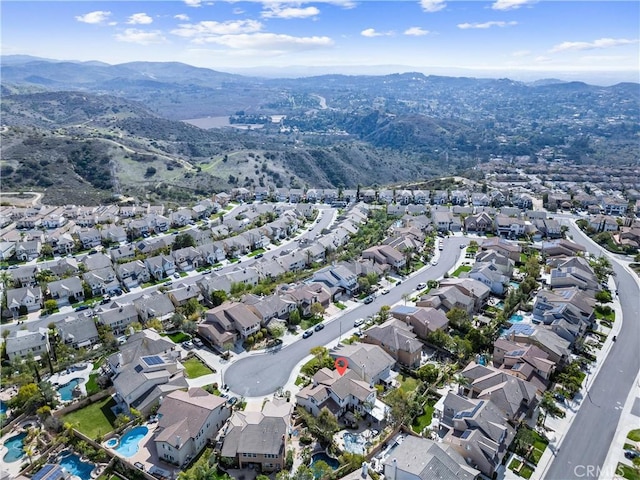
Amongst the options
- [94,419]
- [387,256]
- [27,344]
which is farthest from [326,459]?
[387,256]

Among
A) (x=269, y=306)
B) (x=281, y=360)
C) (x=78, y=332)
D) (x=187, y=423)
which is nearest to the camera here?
(x=187, y=423)

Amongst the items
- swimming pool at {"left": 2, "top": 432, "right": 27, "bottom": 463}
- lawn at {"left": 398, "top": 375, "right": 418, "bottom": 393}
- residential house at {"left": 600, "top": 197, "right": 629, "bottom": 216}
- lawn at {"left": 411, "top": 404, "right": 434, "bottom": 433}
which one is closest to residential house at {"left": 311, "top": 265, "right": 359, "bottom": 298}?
lawn at {"left": 398, "top": 375, "right": 418, "bottom": 393}

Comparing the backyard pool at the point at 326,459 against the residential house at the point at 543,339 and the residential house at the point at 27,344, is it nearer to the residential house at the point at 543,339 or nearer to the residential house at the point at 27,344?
the residential house at the point at 543,339

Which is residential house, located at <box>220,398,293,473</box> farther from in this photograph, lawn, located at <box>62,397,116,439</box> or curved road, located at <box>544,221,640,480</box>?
curved road, located at <box>544,221,640,480</box>

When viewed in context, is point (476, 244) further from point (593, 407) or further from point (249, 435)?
point (249, 435)

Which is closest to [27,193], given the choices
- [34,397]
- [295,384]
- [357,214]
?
[357,214]

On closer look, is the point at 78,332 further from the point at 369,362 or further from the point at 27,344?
the point at 369,362

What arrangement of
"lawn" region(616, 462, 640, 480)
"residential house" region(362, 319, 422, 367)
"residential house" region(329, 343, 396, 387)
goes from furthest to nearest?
1. "residential house" region(362, 319, 422, 367)
2. "residential house" region(329, 343, 396, 387)
3. "lawn" region(616, 462, 640, 480)
